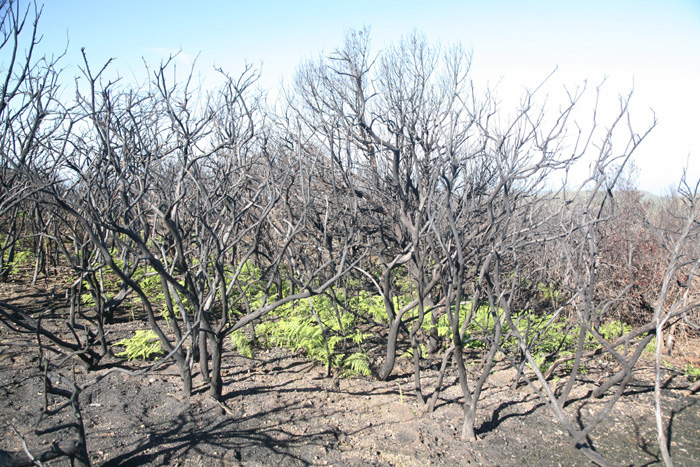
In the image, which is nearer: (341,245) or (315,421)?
(315,421)

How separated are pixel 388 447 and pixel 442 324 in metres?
2.22

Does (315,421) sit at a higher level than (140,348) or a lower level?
lower

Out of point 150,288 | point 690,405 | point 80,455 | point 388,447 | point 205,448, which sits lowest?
point 690,405

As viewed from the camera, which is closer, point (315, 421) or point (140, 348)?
point (315, 421)

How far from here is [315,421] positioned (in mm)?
4266

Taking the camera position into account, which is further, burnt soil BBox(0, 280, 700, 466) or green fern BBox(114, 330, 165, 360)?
green fern BBox(114, 330, 165, 360)

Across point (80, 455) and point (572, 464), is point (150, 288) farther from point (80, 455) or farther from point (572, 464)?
point (572, 464)

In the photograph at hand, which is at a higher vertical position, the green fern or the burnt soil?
the green fern

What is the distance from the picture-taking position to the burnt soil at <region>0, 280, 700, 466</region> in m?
3.66

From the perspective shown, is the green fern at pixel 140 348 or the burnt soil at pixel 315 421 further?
the green fern at pixel 140 348

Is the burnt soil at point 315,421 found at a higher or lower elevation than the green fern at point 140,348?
lower

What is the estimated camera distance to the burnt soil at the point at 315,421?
366 cm

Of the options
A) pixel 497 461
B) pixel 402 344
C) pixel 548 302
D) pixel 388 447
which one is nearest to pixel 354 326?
pixel 402 344

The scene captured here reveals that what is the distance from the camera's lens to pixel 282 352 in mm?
6047
